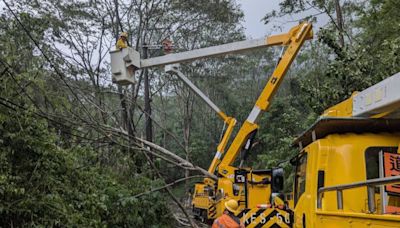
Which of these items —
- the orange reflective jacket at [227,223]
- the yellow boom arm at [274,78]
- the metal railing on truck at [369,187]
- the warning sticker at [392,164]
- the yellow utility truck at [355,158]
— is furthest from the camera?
the yellow boom arm at [274,78]

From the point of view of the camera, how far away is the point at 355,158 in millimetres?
4480

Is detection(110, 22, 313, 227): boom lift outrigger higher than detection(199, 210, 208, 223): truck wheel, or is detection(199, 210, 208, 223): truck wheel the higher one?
detection(110, 22, 313, 227): boom lift outrigger

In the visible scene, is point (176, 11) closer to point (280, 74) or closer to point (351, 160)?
point (280, 74)

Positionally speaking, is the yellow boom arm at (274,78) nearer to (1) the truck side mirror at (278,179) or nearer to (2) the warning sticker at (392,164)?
(1) the truck side mirror at (278,179)

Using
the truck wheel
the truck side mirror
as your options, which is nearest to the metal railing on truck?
the truck side mirror

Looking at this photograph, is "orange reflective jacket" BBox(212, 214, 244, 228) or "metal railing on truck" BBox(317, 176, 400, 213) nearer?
"metal railing on truck" BBox(317, 176, 400, 213)

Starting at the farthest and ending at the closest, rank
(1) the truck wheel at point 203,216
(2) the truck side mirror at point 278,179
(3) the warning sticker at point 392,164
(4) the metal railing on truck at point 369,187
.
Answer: (1) the truck wheel at point 203,216
(2) the truck side mirror at point 278,179
(3) the warning sticker at point 392,164
(4) the metal railing on truck at point 369,187

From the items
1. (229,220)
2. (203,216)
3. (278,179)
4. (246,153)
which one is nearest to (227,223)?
(229,220)

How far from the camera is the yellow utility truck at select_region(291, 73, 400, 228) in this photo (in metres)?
4.13

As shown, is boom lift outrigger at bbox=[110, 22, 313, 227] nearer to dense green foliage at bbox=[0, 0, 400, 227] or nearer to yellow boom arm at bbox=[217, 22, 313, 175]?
yellow boom arm at bbox=[217, 22, 313, 175]

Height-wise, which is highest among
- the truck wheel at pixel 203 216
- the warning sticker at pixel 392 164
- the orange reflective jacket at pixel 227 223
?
the warning sticker at pixel 392 164

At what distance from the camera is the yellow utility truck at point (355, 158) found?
4129 millimetres

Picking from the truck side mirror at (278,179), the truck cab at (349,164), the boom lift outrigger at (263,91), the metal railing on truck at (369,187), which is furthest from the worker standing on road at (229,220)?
the boom lift outrigger at (263,91)

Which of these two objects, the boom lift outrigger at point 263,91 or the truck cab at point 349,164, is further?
the boom lift outrigger at point 263,91
